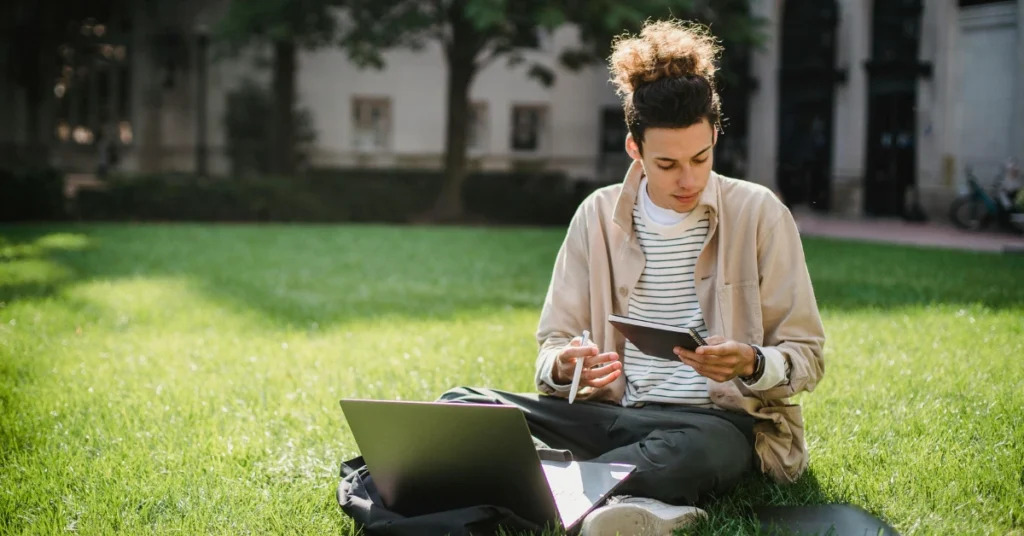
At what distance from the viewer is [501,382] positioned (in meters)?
5.16

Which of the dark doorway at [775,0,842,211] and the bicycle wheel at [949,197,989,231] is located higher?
the dark doorway at [775,0,842,211]

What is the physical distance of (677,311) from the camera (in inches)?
134

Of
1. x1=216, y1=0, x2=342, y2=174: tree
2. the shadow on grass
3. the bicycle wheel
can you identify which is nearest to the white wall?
the bicycle wheel

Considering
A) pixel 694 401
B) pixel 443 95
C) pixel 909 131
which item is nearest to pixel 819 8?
pixel 909 131

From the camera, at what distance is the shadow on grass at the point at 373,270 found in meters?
8.12

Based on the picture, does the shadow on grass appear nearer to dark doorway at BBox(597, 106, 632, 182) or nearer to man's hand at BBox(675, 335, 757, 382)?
man's hand at BBox(675, 335, 757, 382)

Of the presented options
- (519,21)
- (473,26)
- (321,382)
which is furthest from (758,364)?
(473,26)

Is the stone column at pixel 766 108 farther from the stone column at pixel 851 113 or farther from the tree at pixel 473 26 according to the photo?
the tree at pixel 473 26

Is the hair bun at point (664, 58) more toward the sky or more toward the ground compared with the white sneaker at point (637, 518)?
more toward the sky

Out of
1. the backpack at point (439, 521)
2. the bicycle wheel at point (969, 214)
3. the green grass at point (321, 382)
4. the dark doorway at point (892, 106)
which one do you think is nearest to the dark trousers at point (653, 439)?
the green grass at point (321, 382)

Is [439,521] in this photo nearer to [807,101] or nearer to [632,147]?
[632,147]

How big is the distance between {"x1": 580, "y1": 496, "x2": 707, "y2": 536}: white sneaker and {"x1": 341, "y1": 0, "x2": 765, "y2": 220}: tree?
45.6 ft

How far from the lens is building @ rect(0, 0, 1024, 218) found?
20.0 meters

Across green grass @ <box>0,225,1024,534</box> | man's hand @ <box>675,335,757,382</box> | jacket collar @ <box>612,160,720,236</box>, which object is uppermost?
jacket collar @ <box>612,160,720,236</box>
